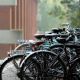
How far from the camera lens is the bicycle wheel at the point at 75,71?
5.17 metres

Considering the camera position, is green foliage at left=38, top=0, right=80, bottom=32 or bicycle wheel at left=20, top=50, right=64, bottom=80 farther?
green foliage at left=38, top=0, right=80, bottom=32

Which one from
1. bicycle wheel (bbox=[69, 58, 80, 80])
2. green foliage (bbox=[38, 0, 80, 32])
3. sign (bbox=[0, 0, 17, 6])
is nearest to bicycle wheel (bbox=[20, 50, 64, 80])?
bicycle wheel (bbox=[69, 58, 80, 80])

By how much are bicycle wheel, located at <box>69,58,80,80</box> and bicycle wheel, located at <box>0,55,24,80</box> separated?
792 mm

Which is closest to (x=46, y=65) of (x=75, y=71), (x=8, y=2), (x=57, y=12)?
(x=75, y=71)

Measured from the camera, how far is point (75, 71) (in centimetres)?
527

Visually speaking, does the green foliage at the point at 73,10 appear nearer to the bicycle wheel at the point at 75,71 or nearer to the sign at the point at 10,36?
the bicycle wheel at the point at 75,71

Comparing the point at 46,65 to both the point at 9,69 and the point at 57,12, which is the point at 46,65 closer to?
the point at 9,69

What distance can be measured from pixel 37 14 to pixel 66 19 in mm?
2661

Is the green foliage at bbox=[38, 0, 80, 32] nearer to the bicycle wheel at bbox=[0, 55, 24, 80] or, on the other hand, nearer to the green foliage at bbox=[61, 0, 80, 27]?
the green foliage at bbox=[61, 0, 80, 27]

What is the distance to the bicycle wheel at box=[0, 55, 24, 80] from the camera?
17.3 feet

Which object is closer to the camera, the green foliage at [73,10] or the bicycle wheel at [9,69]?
the bicycle wheel at [9,69]

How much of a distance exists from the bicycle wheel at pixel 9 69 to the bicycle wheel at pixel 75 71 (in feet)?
2.60

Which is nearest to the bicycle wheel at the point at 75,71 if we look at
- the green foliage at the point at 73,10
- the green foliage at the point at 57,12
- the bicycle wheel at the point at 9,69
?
the bicycle wheel at the point at 9,69

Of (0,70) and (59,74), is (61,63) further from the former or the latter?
(0,70)
